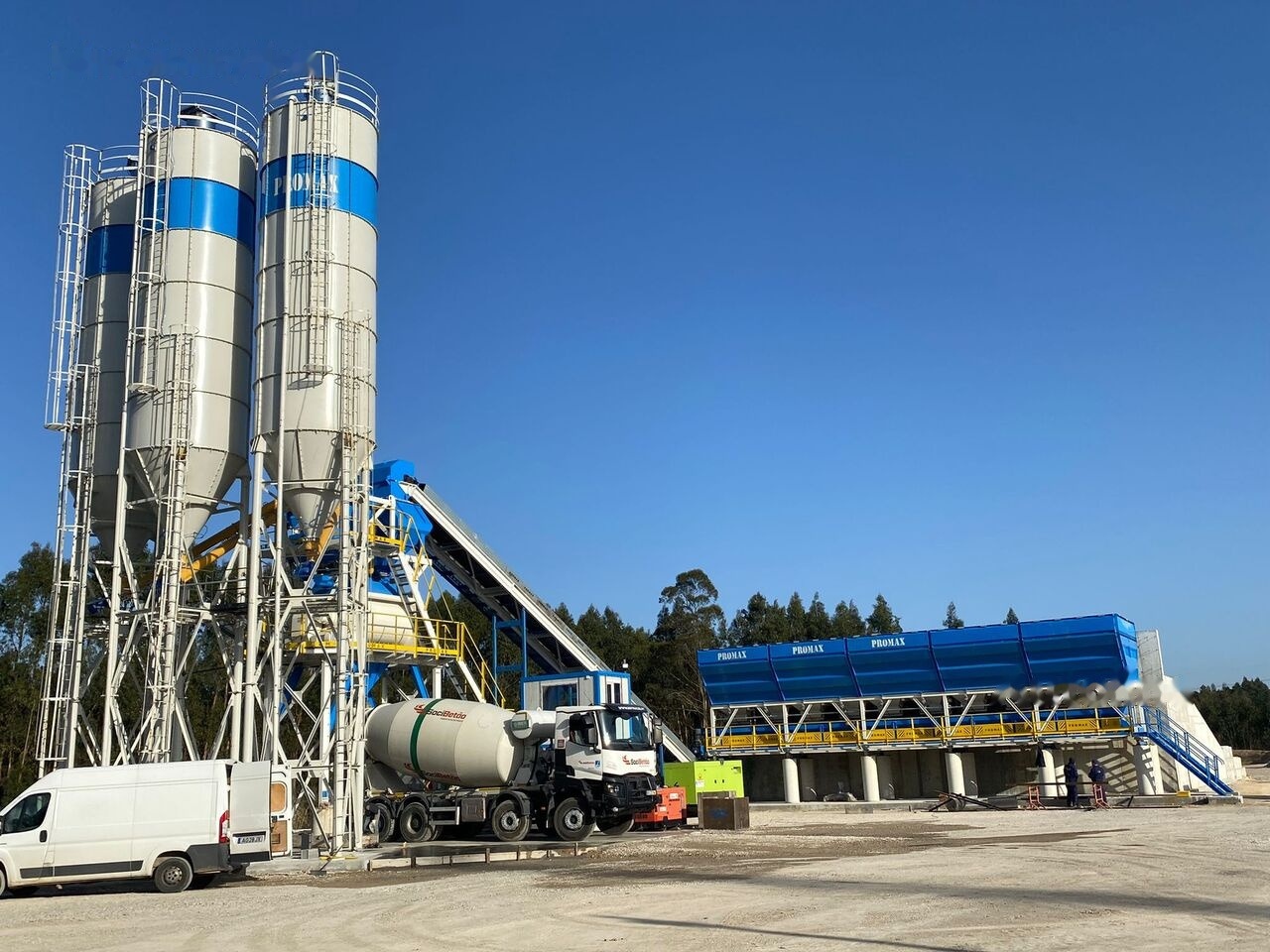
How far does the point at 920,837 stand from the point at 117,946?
16.4 meters

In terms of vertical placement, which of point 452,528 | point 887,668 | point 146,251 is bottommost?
point 887,668

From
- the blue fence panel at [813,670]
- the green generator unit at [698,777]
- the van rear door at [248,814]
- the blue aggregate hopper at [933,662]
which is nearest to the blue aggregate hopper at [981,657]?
the blue aggregate hopper at [933,662]

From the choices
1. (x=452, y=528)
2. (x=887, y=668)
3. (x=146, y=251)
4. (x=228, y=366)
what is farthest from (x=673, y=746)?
(x=146, y=251)

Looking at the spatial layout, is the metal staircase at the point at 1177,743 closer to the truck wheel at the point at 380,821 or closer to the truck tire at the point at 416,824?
the truck tire at the point at 416,824

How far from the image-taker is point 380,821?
2616cm

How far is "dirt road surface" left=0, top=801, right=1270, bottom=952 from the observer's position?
11070 millimetres

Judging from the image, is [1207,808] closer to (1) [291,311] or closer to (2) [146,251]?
Answer: (1) [291,311]

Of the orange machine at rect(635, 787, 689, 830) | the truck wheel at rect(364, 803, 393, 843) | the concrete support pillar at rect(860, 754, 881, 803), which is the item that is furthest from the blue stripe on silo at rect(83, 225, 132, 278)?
the concrete support pillar at rect(860, 754, 881, 803)

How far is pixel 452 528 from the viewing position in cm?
3797

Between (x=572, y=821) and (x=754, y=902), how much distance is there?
11300 millimetres

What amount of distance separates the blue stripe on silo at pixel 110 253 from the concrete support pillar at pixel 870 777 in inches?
1172

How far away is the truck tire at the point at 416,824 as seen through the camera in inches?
1014

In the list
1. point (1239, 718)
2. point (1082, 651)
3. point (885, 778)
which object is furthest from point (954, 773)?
point (1239, 718)

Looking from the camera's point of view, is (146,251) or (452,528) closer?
(146,251)
